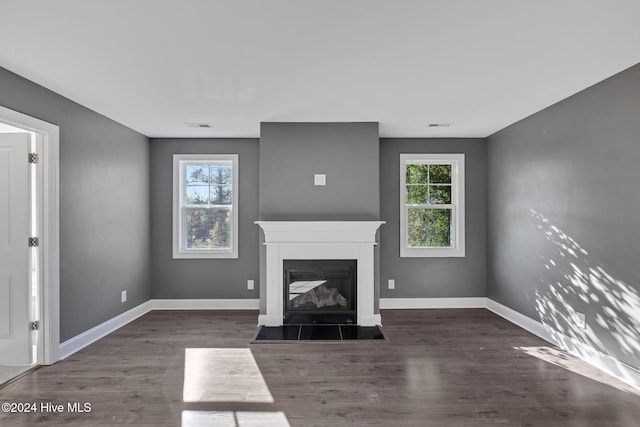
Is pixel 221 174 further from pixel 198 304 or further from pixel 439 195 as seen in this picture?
pixel 439 195

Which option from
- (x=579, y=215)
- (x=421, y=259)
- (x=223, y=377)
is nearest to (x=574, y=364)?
(x=579, y=215)

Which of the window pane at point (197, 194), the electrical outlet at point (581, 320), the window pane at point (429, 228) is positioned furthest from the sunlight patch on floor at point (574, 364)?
the window pane at point (197, 194)

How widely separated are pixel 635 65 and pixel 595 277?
5.57 feet

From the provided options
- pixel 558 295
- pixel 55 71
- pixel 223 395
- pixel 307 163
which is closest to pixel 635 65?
pixel 558 295

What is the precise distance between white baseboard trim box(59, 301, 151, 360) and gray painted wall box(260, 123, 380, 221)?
207cm

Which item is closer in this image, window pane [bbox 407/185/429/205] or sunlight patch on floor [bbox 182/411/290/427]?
sunlight patch on floor [bbox 182/411/290/427]

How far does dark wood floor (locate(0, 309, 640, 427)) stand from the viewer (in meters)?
2.28

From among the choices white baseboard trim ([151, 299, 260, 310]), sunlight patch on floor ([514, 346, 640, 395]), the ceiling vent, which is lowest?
sunlight patch on floor ([514, 346, 640, 395])

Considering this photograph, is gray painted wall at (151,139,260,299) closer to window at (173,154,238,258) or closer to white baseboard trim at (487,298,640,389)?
window at (173,154,238,258)

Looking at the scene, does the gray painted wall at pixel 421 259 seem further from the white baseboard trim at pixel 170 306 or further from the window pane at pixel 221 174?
the window pane at pixel 221 174

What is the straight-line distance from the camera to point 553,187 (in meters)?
3.55

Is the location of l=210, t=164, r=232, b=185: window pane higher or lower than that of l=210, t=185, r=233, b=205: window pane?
higher

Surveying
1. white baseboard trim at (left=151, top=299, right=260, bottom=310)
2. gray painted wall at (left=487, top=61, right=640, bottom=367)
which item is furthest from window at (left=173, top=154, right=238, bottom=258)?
gray painted wall at (left=487, top=61, right=640, bottom=367)

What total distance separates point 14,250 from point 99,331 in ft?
4.05
